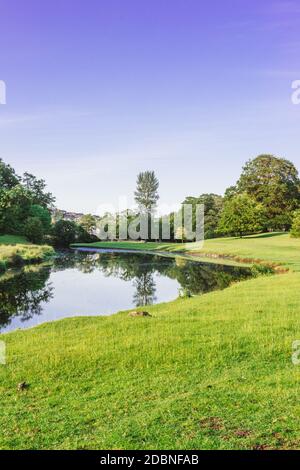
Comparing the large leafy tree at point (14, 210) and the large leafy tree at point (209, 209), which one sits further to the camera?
the large leafy tree at point (209, 209)

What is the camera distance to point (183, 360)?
11164 millimetres

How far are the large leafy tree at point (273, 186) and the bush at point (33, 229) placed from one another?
4780 centimetres

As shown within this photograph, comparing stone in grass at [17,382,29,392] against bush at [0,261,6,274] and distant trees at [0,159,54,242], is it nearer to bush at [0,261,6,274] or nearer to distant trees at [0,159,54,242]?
bush at [0,261,6,274]

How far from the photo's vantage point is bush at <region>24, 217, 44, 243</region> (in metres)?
76.9

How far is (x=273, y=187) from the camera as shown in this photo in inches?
3580

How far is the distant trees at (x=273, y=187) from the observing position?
9012 cm

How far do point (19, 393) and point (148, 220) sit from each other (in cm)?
10113

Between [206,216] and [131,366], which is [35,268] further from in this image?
[206,216]

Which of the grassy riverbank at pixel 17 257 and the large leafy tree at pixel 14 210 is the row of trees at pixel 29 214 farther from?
the grassy riverbank at pixel 17 257

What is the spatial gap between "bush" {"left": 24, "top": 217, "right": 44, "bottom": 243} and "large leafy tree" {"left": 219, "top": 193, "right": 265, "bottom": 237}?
122 feet

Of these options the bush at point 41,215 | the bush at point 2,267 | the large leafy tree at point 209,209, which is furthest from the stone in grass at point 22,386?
the large leafy tree at point 209,209

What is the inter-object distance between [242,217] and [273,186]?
14035 mm

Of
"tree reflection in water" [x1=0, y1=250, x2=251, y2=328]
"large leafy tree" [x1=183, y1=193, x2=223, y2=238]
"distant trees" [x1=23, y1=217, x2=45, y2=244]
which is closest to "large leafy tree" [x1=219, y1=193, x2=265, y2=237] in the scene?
"large leafy tree" [x1=183, y1=193, x2=223, y2=238]
